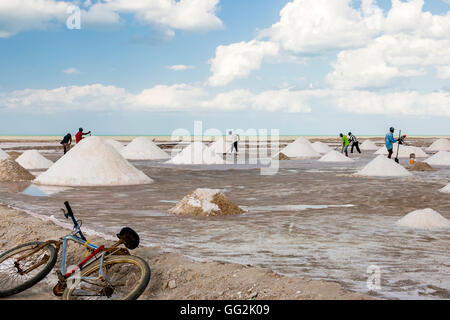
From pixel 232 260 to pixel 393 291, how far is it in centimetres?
194

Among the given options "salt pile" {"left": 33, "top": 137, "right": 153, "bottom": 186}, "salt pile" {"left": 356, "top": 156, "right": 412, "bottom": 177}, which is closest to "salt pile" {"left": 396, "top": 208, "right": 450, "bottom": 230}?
"salt pile" {"left": 33, "top": 137, "right": 153, "bottom": 186}

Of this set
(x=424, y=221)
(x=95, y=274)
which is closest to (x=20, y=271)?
(x=95, y=274)

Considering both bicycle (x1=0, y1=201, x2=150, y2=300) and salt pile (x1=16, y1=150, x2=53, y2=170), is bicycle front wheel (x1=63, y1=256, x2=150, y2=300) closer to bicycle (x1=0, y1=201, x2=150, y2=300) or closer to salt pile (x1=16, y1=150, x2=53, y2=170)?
bicycle (x1=0, y1=201, x2=150, y2=300)

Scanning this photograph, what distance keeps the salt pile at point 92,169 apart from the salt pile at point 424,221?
30.9 feet

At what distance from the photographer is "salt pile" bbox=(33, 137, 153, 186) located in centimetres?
1548

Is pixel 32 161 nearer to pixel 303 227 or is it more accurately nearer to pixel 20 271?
pixel 303 227

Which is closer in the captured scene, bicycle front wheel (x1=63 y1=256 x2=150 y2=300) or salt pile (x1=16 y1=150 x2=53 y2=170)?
bicycle front wheel (x1=63 y1=256 x2=150 y2=300)

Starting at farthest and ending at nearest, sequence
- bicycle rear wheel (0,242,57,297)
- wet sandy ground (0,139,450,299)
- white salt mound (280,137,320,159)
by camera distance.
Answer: white salt mound (280,137,320,159), wet sandy ground (0,139,450,299), bicycle rear wheel (0,242,57,297)

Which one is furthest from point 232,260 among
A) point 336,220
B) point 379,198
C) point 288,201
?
point 379,198

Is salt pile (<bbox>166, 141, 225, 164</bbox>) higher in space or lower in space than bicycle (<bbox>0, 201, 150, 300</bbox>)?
lower

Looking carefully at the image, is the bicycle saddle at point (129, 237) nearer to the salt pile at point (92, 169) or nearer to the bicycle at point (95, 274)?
the bicycle at point (95, 274)

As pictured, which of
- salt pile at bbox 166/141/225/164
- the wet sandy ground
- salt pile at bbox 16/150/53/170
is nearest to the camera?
the wet sandy ground

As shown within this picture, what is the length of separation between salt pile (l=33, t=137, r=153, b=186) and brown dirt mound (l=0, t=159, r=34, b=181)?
1.50 m
